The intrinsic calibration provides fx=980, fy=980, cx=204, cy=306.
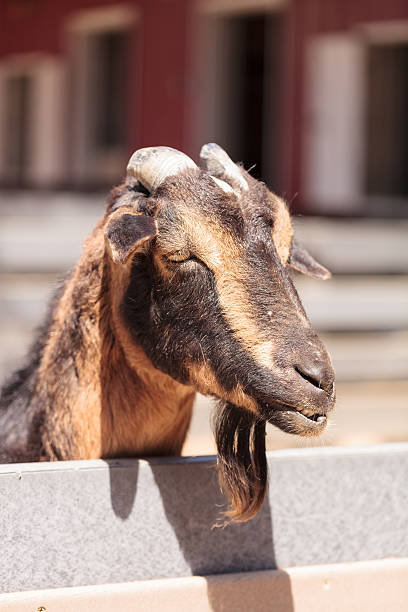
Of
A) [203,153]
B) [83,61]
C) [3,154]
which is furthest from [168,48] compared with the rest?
[203,153]

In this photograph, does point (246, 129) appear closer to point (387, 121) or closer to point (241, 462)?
point (387, 121)

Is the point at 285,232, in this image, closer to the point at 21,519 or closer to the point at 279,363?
the point at 279,363

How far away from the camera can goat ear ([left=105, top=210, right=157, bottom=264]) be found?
8.13 feet

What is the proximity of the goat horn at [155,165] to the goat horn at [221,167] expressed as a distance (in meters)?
0.08

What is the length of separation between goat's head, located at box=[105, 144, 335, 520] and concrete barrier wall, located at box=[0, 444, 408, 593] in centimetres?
17

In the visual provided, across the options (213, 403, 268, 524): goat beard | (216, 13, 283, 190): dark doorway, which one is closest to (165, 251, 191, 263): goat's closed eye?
(213, 403, 268, 524): goat beard

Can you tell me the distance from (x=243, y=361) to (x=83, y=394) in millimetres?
659

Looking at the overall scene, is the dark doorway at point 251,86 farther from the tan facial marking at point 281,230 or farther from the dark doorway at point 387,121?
the tan facial marking at point 281,230

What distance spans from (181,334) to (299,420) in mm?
439

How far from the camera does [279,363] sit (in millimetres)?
2396

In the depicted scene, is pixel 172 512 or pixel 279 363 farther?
pixel 172 512

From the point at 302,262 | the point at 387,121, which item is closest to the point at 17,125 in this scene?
the point at 387,121

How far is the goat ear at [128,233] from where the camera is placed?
2.48 meters

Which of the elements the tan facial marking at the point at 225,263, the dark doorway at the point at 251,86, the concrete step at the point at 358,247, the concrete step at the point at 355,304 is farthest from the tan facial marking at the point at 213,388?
the dark doorway at the point at 251,86
